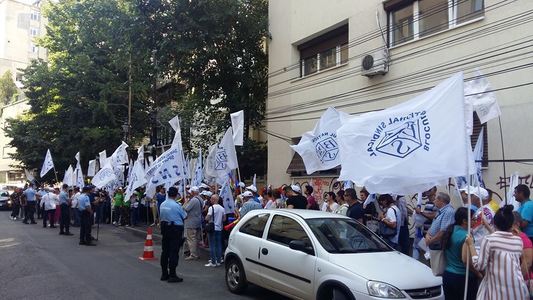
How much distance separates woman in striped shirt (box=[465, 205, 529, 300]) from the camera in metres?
4.61

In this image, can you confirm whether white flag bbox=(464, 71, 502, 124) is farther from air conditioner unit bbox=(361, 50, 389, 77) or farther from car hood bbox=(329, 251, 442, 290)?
air conditioner unit bbox=(361, 50, 389, 77)

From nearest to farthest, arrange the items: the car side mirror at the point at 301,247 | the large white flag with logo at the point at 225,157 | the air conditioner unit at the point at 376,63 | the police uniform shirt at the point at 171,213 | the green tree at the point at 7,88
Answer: the car side mirror at the point at 301,247 → the police uniform shirt at the point at 171,213 → the large white flag with logo at the point at 225,157 → the air conditioner unit at the point at 376,63 → the green tree at the point at 7,88

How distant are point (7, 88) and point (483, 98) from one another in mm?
77047

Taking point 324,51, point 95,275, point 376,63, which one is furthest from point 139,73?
point 95,275

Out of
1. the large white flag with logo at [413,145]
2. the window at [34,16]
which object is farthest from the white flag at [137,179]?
the window at [34,16]

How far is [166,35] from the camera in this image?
18.0 metres

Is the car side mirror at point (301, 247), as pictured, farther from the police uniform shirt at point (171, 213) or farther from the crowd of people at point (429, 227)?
the police uniform shirt at point (171, 213)

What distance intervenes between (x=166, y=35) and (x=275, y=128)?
17.3 feet

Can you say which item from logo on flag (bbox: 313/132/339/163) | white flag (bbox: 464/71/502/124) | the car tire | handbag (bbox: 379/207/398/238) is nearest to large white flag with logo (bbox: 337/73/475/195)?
handbag (bbox: 379/207/398/238)

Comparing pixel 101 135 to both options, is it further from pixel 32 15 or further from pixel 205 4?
pixel 32 15

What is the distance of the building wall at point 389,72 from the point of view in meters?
9.88

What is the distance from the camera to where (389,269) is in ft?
20.3

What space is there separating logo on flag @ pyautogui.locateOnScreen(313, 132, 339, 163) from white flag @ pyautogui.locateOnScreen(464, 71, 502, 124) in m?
2.77

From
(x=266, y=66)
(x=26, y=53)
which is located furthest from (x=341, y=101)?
(x=26, y=53)
